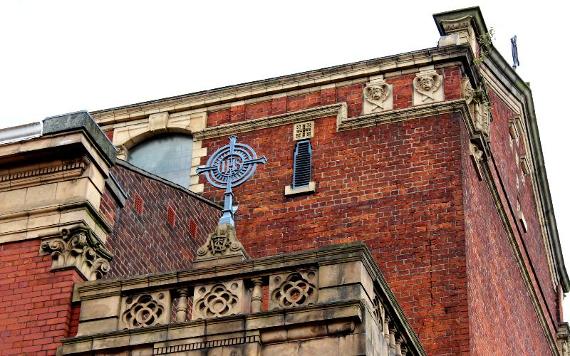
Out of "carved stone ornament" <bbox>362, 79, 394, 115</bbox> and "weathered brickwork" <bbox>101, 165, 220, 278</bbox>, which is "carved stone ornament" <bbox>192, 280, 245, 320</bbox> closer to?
"weathered brickwork" <bbox>101, 165, 220, 278</bbox>

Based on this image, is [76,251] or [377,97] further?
[377,97]

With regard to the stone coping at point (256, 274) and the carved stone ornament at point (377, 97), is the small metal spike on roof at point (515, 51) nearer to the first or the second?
the carved stone ornament at point (377, 97)

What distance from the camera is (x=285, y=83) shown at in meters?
27.2

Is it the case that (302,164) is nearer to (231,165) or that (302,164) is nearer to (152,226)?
(231,165)

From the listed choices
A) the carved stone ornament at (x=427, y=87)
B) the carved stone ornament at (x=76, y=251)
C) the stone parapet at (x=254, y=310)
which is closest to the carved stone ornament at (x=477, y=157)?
the carved stone ornament at (x=427, y=87)

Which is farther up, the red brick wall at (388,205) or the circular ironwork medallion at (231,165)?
the circular ironwork medallion at (231,165)

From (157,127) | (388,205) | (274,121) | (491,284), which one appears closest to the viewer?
(388,205)

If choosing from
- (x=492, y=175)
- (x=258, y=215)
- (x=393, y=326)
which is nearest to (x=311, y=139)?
(x=258, y=215)

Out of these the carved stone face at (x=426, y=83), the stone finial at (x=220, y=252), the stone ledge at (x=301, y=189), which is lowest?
the stone finial at (x=220, y=252)

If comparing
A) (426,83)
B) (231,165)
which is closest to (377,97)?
(426,83)

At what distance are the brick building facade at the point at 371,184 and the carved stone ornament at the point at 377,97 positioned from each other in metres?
0.03

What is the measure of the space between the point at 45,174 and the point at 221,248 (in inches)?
109

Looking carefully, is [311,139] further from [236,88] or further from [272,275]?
[272,275]

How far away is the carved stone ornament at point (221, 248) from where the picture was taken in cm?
1722
